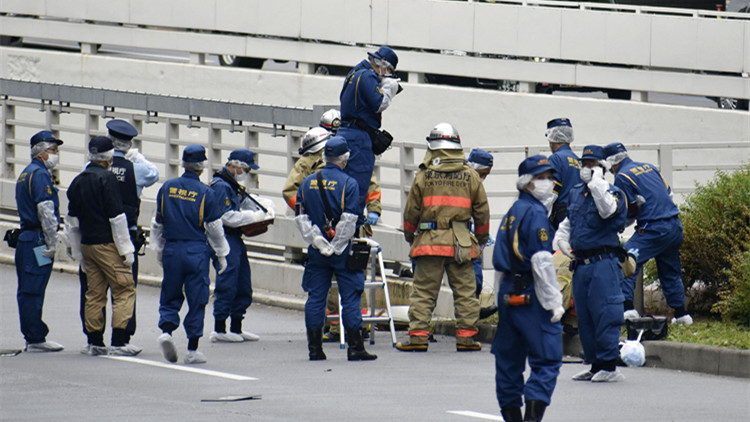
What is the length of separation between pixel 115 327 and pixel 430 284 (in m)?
3.06

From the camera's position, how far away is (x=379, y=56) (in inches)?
531

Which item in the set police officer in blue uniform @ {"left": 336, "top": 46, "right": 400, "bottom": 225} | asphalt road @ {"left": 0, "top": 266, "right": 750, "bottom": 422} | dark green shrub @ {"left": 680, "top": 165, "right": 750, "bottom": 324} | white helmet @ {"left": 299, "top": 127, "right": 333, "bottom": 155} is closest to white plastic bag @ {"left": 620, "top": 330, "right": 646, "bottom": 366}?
asphalt road @ {"left": 0, "top": 266, "right": 750, "bottom": 422}

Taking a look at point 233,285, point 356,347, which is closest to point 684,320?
point 356,347

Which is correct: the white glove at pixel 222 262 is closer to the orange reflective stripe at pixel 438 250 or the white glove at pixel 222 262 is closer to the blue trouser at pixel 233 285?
the blue trouser at pixel 233 285

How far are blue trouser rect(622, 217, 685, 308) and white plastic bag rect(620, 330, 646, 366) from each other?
96 cm

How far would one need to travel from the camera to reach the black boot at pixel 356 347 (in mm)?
12477

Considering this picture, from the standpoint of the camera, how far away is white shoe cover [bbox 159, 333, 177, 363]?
39.9 ft

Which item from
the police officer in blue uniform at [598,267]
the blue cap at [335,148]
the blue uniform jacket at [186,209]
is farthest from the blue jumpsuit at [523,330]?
the blue uniform jacket at [186,209]

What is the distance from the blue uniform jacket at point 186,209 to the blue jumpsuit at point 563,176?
364 cm

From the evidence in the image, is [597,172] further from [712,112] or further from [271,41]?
[271,41]

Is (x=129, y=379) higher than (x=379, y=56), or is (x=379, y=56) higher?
(x=379, y=56)

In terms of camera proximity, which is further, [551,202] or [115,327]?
[551,202]

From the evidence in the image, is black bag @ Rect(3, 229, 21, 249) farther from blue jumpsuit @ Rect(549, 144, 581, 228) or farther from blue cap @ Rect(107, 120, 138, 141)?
blue jumpsuit @ Rect(549, 144, 581, 228)

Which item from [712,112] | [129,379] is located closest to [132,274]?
[129,379]
